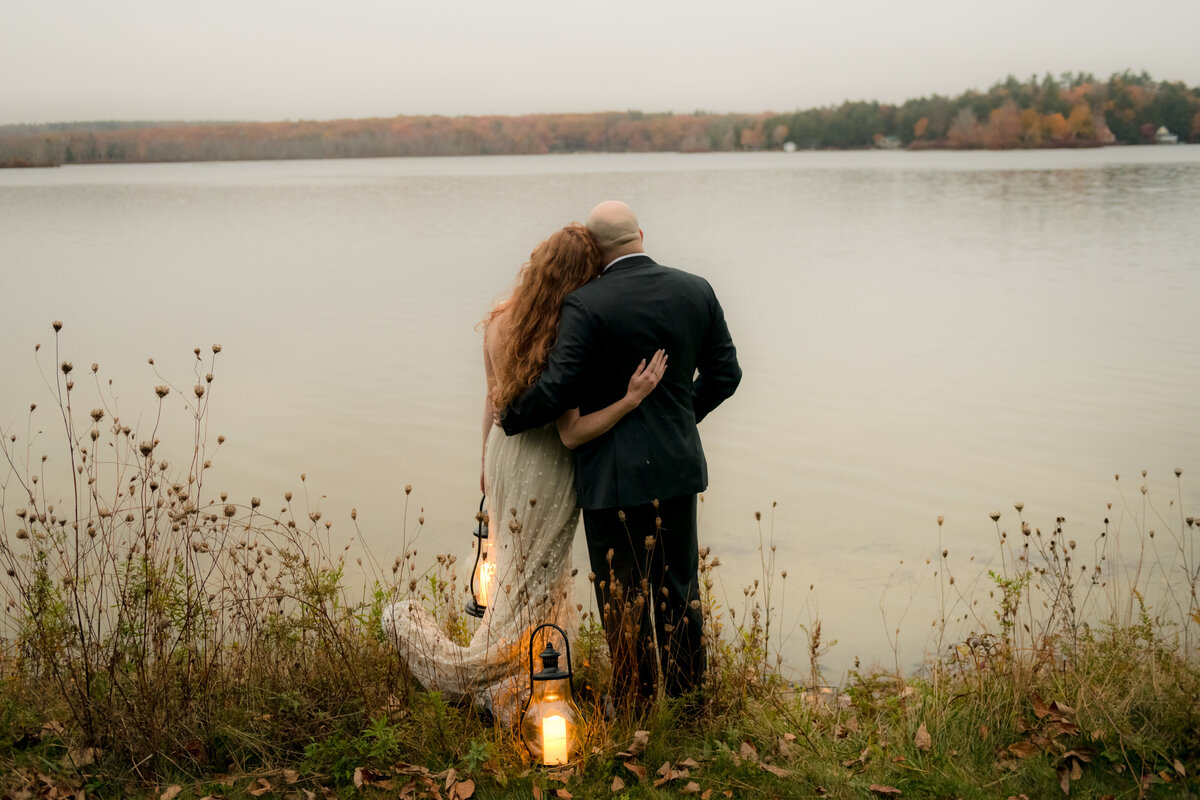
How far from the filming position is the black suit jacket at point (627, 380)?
4004 mm

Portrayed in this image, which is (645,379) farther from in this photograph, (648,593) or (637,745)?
(637,745)

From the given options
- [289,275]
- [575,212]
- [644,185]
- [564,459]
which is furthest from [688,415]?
[644,185]

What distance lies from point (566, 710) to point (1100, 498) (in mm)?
6322

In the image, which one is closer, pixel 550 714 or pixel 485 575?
pixel 550 714

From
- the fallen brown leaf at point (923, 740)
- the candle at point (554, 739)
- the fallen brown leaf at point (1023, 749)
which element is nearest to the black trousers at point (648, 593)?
the candle at point (554, 739)

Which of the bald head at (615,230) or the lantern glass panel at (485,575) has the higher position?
the bald head at (615,230)

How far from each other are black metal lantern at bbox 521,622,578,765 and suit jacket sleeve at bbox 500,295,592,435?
2.67 feet

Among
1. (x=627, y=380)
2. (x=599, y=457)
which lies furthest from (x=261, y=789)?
(x=627, y=380)

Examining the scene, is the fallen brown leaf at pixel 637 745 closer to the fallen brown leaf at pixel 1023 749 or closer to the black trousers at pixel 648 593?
the black trousers at pixel 648 593

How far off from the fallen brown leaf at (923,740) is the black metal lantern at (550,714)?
135 cm

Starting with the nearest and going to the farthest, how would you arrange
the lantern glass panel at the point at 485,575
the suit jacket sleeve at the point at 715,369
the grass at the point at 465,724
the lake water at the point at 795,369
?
1. the grass at the point at 465,724
2. the suit jacket sleeve at the point at 715,369
3. the lantern glass panel at the point at 485,575
4. the lake water at the point at 795,369

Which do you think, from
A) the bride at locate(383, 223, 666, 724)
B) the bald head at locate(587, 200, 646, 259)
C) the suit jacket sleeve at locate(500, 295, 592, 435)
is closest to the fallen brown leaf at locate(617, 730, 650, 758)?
the bride at locate(383, 223, 666, 724)

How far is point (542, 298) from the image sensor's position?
411 centimetres

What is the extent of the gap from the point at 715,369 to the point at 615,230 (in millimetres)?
743
